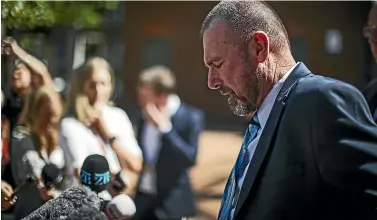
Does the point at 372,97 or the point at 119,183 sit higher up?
the point at 372,97

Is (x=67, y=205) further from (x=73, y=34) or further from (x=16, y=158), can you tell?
(x=73, y=34)

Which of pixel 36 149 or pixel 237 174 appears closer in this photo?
pixel 237 174

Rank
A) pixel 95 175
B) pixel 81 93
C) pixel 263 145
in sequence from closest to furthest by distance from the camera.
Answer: pixel 263 145 < pixel 95 175 < pixel 81 93

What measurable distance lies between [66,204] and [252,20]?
705 mm

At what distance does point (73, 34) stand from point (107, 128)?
15.7 m

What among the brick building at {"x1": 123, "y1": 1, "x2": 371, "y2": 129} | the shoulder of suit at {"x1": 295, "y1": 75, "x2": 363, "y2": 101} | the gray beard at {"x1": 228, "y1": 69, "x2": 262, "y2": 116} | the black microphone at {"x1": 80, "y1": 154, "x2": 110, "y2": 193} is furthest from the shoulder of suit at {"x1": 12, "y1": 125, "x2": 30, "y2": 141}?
the brick building at {"x1": 123, "y1": 1, "x2": 371, "y2": 129}

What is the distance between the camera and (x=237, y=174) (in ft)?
6.14

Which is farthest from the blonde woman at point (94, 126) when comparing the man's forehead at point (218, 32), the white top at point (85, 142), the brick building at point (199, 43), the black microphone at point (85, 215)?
the brick building at point (199, 43)

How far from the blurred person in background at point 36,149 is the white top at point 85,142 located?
62 millimetres

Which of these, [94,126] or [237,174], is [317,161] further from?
[94,126]

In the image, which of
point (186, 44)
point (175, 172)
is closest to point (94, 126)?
point (175, 172)

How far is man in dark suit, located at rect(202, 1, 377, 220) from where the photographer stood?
5.15 feet

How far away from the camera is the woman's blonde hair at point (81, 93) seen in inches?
152

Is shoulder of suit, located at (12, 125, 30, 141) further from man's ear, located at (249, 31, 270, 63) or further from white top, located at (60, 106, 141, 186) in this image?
man's ear, located at (249, 31, 270, 63)
